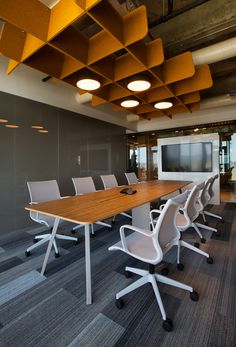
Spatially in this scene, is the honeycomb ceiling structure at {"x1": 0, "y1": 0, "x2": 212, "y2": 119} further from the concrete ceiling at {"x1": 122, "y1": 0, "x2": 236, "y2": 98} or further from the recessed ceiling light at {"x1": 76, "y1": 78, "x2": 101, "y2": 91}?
the concrete ceiling at {"x1": 122, "y1": 0, "x2": 236, "y2": 98}

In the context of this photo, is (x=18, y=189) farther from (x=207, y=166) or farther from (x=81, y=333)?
(x=207, y=166)

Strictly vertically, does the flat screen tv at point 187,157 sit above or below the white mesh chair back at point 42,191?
above

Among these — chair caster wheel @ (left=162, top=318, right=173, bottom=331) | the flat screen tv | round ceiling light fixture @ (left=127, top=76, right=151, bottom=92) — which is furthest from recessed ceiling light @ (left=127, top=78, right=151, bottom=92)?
the flat screen tv

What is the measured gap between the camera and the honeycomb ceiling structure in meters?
1.78

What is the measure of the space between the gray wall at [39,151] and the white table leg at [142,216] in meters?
2.09

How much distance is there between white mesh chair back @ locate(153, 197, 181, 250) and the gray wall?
295cm

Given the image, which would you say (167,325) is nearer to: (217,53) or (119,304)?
(119,304)

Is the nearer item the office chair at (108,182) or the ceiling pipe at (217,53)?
the ceiling pipe at (217,53)

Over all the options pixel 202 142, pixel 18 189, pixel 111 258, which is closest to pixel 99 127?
pixel 18 189

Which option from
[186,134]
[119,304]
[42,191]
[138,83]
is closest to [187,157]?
[186,134]

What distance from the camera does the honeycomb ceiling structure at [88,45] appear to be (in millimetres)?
1779

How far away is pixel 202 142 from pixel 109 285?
16.4ft

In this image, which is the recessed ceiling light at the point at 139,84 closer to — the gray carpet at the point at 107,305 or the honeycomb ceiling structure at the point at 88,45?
the honeycomb ceiling structure at the point at 88,45

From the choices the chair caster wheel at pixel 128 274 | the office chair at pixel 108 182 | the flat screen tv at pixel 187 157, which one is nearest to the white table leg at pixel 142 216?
the chair caster wheel at pixel 128 274
